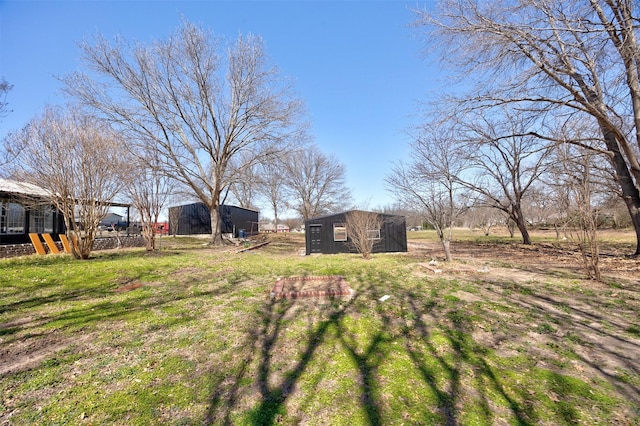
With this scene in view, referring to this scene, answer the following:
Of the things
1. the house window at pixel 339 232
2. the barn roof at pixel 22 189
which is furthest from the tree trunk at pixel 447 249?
the barn roof at pixel 22 189

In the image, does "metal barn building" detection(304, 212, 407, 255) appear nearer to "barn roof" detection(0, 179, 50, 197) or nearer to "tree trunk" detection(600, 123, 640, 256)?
"tree trunk" detection(600, 123, 640, 256)

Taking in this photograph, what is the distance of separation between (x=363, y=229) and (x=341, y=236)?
169 inches

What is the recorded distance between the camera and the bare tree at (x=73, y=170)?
9500 mm

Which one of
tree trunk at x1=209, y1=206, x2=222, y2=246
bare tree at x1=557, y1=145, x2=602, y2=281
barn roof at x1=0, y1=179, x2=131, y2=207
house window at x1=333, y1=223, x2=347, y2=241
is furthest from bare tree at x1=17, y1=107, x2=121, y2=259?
bare tree at x1=557, y1=145, x2=602, y2=281

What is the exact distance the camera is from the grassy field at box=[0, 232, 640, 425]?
2.34 meters

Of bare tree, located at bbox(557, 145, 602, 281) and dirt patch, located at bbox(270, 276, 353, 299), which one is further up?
bare tree, located at bbox(557, 145, 602, 281)

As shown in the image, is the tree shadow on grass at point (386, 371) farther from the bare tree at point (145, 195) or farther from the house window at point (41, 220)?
the house window at point (41, 220)

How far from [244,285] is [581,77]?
1103 cm

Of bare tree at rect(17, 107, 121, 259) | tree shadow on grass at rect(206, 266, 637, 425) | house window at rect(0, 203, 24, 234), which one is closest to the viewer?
tree shadow on grass at rect(206, 266, 637, 425)

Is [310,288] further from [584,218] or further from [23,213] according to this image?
[23,213]

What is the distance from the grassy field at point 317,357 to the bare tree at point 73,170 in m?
4.54

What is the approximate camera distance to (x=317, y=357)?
10.5 feet

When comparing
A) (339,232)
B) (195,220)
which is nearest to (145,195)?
(339,232)

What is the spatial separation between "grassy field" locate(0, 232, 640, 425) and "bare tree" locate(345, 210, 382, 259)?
21.5 feet
